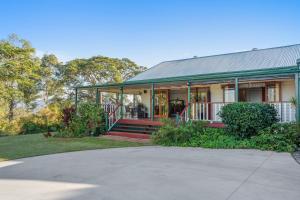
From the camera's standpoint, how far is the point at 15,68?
20.3 m

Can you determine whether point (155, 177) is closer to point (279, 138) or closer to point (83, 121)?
point (279, 138)

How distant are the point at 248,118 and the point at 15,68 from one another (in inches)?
773

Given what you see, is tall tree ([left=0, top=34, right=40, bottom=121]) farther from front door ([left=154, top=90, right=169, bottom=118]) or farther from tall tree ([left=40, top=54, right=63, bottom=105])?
front door ([left=154, top=90, right=169, bottom=118])

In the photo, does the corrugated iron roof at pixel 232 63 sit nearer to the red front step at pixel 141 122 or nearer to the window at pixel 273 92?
the window at pixel 273 92

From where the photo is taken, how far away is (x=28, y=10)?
14836mm

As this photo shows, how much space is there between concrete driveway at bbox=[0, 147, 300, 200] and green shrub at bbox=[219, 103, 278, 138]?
150 cm

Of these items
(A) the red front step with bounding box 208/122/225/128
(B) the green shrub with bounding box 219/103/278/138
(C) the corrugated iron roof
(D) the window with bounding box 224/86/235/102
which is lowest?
(A) the red front step with bounding box 208/122/225/128

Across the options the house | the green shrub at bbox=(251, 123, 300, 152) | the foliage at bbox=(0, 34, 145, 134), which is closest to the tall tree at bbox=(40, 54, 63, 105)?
the foliage at bbox=(0, 34, 145, 134)

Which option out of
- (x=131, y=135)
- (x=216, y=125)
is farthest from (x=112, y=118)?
(x=216, y=125)

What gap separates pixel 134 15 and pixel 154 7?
172 cm

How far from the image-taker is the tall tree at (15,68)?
20.0 metres

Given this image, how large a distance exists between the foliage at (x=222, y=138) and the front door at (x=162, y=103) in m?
7.13

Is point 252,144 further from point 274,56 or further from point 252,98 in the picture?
point 274,56

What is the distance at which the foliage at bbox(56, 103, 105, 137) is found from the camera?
12523 mm
